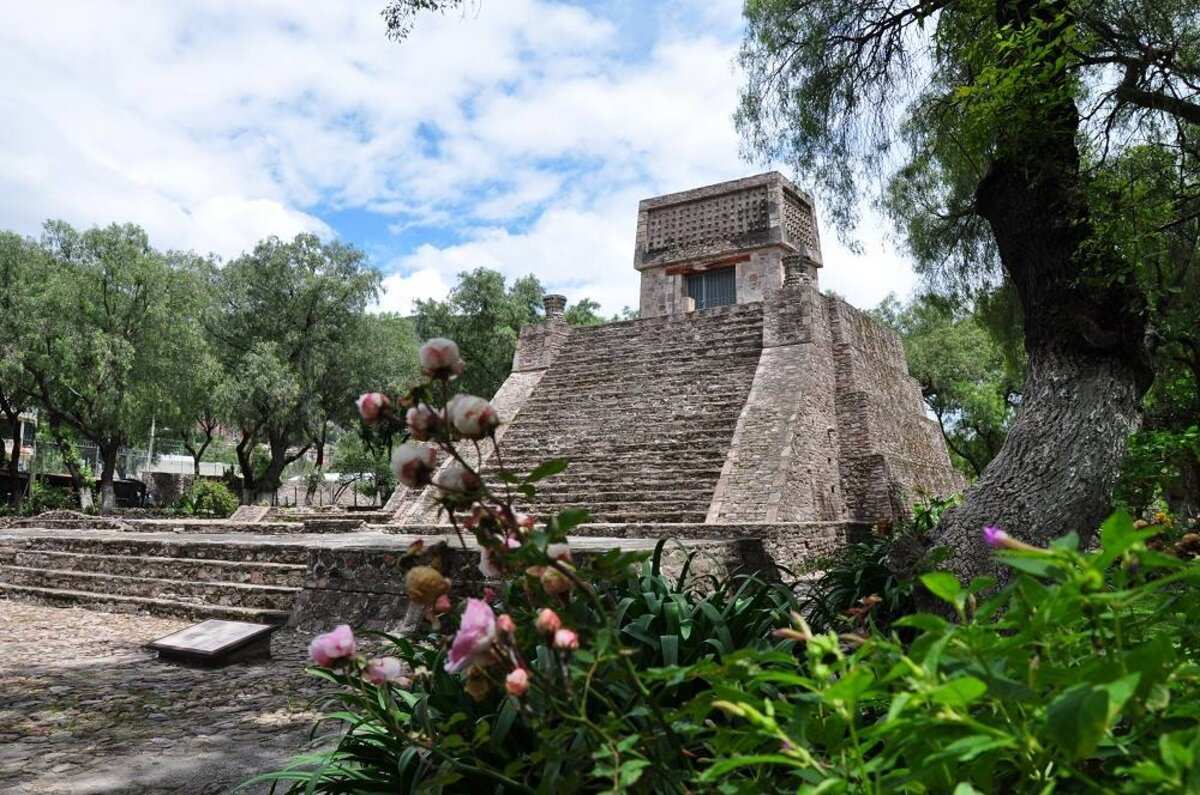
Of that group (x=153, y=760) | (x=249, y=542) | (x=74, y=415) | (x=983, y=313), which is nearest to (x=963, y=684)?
(x=153, y=760)

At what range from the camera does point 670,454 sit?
43.2ft

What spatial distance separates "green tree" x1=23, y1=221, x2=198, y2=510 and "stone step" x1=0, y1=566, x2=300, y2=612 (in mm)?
15057

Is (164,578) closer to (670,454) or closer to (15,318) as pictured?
(670,454)

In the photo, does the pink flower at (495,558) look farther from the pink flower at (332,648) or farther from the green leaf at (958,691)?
the green leaf at (958,691)

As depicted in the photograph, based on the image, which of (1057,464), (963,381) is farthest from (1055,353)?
(963,381)

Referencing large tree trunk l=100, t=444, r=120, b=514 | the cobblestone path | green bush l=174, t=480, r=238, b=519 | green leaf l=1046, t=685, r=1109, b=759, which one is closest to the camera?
green leaf l=1046, t=685, r=1109, b=759

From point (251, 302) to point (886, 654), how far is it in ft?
92.1

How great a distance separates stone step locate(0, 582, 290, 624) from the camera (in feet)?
22.6

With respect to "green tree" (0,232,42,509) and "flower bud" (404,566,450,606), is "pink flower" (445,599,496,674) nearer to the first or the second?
"flower bud" (404,566,450,606)

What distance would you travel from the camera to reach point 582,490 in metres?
12.6

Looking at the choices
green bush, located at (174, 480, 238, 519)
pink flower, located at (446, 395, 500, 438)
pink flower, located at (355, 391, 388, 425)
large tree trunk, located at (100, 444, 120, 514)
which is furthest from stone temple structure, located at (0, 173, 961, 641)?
large tree trunk, located at (100, 444, 120, 514)

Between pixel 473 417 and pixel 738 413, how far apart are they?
40.8 ft

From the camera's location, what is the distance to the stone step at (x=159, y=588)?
718 centimetres

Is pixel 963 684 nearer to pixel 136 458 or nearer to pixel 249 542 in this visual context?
pixel 249 542
